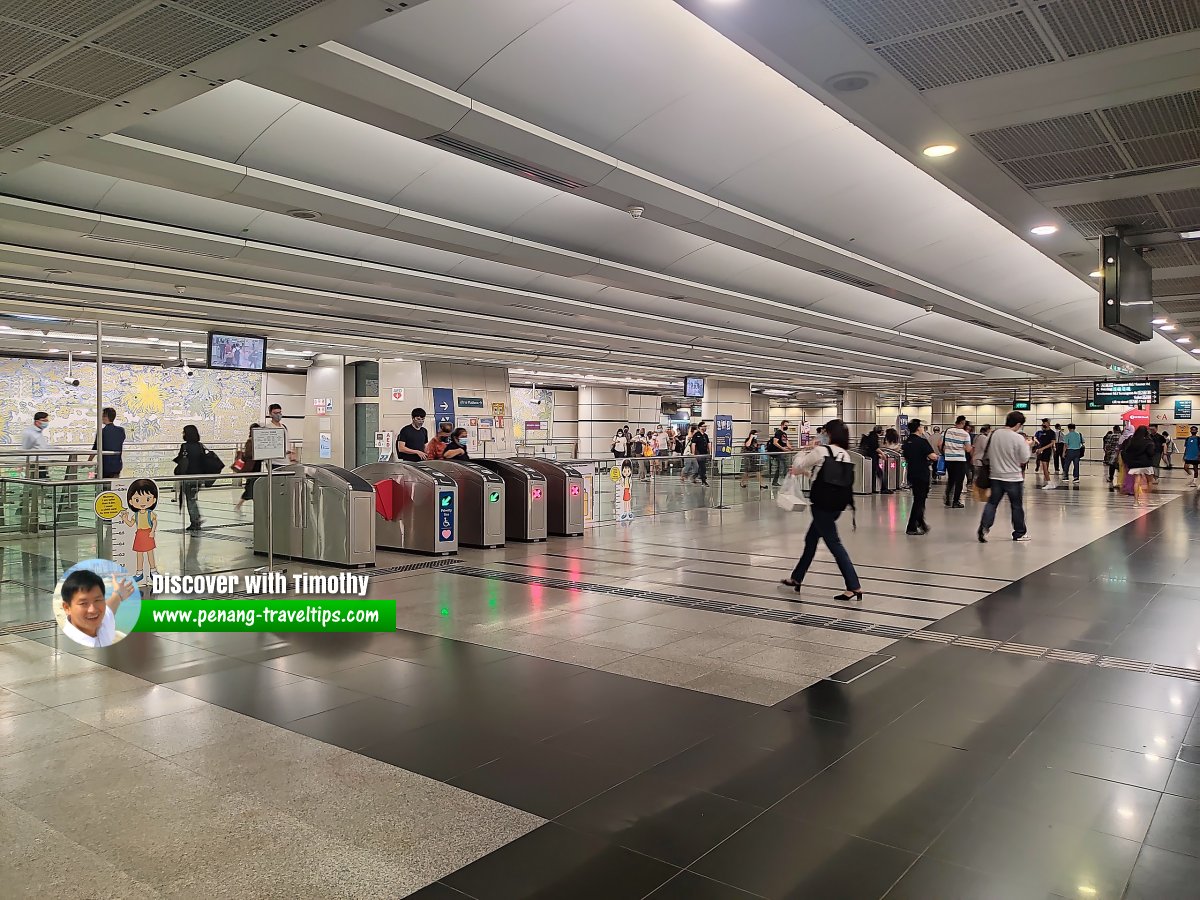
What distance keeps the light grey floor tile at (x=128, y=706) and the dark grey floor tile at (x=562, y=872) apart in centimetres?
246

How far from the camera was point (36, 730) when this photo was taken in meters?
4.18

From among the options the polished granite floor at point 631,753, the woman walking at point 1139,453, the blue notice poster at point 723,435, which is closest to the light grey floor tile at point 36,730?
the polished granite floor at point 631,753

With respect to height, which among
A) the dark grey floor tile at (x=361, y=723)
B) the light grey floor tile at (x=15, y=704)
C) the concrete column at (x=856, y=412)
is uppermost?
the concrete column at (x=856, y=412)

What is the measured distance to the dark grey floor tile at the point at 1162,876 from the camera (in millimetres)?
2625

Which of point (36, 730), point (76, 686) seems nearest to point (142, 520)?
point (76, 686)

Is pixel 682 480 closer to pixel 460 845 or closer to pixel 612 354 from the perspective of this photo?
pixel 612 354

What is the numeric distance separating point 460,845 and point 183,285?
1026 cm

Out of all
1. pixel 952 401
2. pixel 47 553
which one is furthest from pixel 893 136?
pixel 952 401

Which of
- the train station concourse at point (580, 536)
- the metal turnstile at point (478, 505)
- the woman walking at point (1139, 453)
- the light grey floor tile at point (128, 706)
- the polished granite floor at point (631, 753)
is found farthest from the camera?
the woman walking at point (1139, 453)

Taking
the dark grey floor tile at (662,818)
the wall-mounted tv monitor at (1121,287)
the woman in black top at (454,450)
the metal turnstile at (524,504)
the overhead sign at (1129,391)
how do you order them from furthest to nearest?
the overhead sign at (1129,391), the woman in black top at (454,450), the metal turnstile at (524,504), the wall-mounted tv monitor at (1121,287), the dark grey floor tile at (662,818)

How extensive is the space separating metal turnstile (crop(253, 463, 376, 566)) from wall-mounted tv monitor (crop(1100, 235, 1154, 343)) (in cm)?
777

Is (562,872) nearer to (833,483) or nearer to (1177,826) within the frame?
(1177,826)

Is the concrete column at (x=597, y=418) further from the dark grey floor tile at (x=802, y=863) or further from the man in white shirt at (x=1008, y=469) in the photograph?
the dark grey floor tile at (x=802, y=863)

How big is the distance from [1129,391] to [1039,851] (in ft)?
103
